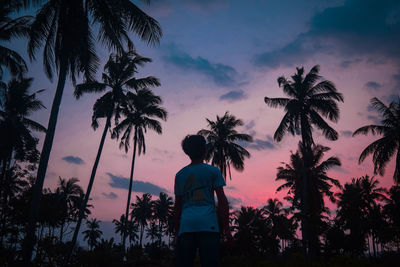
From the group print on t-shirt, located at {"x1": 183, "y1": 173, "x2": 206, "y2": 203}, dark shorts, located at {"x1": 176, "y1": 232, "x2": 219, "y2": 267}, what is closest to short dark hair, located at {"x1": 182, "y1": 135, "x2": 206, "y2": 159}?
print on t-shirt, located at {"x1": 183, "y1": 173, "x2": 206, "y2": 203}

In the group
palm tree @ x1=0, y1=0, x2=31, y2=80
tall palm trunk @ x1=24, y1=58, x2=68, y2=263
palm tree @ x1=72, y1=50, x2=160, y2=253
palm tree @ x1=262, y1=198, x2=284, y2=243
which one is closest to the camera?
Result: tall palm trunk @ x1=24, y1=58, x2=68, y2=263

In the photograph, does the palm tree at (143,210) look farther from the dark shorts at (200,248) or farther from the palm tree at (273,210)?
the dark shorts at (200,248)

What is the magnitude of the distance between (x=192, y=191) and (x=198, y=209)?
0.20 meters

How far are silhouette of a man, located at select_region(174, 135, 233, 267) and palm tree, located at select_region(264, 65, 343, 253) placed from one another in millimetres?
24476

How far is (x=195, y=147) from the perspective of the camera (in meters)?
3.31

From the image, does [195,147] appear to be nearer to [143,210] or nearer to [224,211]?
[224,211]

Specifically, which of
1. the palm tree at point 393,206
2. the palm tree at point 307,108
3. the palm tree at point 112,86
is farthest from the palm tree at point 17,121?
the palm tree at point 393,206

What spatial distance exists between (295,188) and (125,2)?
3165cm

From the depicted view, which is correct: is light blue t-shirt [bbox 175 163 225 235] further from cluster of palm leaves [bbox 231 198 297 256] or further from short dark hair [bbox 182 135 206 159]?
cluster of palm leaves [bbox 231 198 297 256]

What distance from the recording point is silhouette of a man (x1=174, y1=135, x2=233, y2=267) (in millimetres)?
2809

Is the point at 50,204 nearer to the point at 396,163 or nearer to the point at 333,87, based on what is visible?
the point at 333,87

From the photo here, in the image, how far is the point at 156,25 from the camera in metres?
11.9

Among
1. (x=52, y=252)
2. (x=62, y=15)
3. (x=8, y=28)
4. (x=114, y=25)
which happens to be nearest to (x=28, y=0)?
(x=62, y=15)

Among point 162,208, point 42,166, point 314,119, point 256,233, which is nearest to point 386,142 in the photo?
point 314,119
